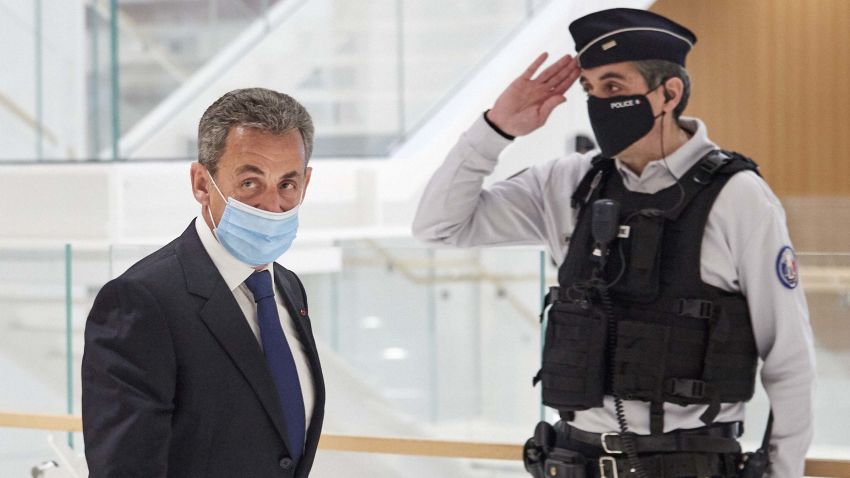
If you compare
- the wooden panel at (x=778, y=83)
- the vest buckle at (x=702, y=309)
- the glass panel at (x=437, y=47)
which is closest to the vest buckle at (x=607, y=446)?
the vest buckle at (x=702, y=309)

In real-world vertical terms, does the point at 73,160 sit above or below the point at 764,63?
below

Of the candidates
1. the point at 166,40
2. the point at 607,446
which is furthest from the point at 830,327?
the point at 166,40

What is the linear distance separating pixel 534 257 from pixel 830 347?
0.86m

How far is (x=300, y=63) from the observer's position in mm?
6680

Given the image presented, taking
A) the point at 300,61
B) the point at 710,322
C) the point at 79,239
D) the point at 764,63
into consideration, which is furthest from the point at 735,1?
the point at 300,61

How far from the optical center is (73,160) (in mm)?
4836

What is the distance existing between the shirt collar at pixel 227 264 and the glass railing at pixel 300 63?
11.9 ft

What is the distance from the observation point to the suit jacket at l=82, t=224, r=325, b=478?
4.67 feet

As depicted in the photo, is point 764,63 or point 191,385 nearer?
point 191,385

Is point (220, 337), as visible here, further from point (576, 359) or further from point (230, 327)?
point (576, 359)

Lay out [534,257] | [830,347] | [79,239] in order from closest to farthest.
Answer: [830,347], [534,257], [79,239]

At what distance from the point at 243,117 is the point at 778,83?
7.73 ft

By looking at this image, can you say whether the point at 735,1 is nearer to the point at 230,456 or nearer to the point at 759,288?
the point at 759,288

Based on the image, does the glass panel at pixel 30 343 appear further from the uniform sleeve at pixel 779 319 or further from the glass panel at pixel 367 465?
the uniform sleeve at pixel 779 319
